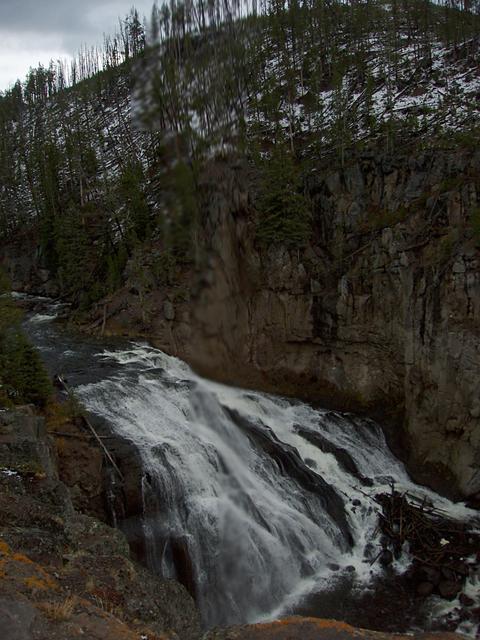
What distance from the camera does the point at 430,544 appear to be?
15.1 metres

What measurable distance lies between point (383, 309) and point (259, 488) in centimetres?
1041

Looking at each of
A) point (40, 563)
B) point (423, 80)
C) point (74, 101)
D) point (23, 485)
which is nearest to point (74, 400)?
point (23, 485)

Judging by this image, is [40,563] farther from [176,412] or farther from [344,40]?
[344,40]

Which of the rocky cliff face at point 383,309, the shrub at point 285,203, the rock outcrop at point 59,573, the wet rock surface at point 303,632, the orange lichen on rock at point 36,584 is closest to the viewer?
the rock outcrop at point 59,573

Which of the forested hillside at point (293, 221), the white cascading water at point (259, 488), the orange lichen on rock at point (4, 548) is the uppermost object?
the forested hillside at point (293, 221)

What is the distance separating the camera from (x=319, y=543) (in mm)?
14703

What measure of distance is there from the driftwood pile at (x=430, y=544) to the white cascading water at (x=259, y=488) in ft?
2.11

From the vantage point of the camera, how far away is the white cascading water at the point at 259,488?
496 inches

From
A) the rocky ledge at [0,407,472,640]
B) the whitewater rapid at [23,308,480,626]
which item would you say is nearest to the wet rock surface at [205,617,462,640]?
the rocky ledge at [0,407,472,640]

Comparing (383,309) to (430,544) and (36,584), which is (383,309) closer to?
(430,544)

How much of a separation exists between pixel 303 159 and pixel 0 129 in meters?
65.2

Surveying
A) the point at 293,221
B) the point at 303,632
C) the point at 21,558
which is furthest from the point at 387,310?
the point at 21,558

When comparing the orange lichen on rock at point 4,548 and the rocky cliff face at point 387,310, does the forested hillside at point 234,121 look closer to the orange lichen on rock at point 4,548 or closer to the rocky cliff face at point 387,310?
the rocky cliff face at point 387,310

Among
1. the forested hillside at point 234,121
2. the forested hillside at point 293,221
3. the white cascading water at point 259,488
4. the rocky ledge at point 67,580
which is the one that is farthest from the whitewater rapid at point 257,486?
the forested hillside at point 234,121
